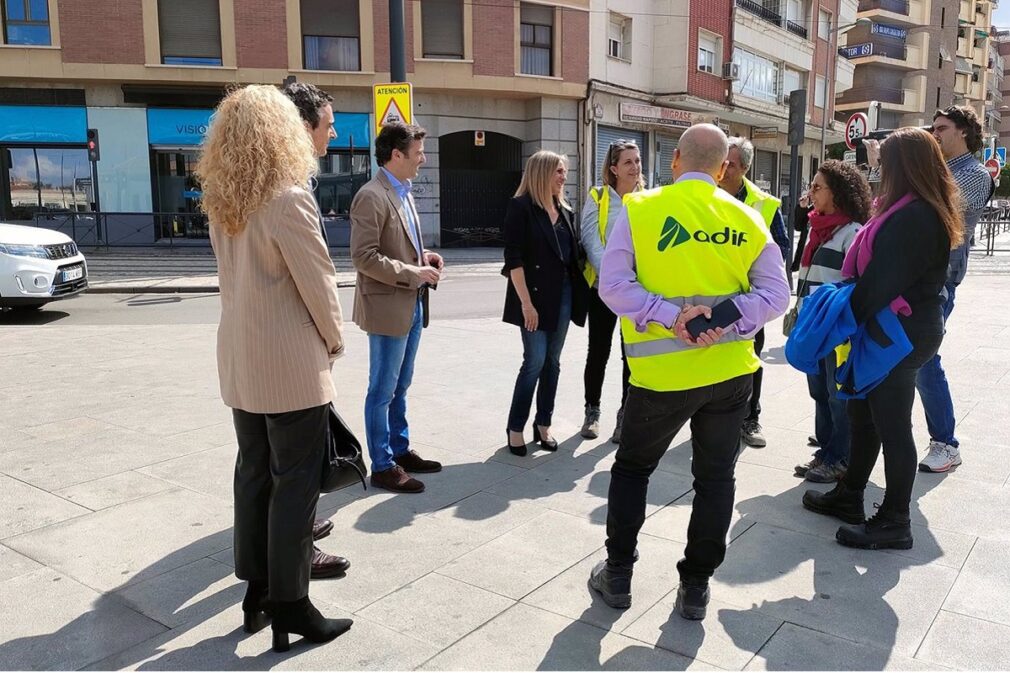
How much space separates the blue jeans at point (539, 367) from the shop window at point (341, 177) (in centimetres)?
1987

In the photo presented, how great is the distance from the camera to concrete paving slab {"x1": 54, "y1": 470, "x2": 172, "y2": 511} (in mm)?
4262

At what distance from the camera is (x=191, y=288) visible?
14.7 metres

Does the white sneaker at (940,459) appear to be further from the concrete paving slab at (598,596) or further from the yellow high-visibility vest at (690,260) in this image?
the yellow high-visibility vest at (690,260)

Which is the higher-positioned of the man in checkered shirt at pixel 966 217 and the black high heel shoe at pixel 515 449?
the man in checkered shirt at pixel 966 217

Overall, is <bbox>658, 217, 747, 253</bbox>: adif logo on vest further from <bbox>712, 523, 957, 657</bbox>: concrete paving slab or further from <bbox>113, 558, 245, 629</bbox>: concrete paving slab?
<bbox>113, 558, 245, 629</bbox>: concrete paving slab

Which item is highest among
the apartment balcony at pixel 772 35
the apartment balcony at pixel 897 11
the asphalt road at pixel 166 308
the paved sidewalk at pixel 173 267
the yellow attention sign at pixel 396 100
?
the apartment balcony at pixel 897 11

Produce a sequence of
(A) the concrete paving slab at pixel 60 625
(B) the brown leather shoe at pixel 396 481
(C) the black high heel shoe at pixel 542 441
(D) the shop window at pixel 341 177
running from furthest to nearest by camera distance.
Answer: (D) the shop window at pixel 341 177
(C) the black high heel shoe at pixel 542 441
(B) the brown leather shoe at pixel 396 481
(A) the concrete paving slab at pixel 60 625

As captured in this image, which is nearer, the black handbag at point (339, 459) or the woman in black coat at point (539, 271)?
the black handbag at point (339, 459)

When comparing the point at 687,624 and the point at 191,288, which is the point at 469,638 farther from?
the point at 191,288

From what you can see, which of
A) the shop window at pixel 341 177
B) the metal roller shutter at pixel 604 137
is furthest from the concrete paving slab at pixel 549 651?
the metal roller shutter at pixel 604 137

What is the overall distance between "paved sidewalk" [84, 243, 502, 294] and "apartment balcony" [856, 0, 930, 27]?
1550 inches

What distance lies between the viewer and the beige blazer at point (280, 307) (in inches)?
106

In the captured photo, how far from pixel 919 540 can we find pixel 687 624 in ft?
4.74

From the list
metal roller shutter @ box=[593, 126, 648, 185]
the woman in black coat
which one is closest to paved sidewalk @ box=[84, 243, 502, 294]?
metal roller shutter @ box=[593, 126, 648, 185]
